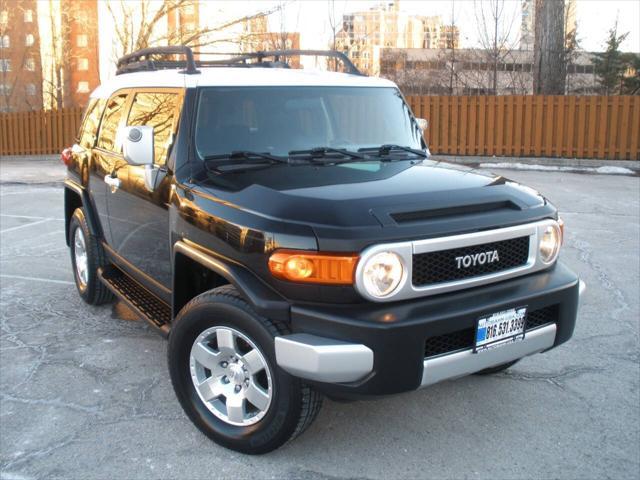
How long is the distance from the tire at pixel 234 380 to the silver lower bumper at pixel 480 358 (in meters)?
0.57

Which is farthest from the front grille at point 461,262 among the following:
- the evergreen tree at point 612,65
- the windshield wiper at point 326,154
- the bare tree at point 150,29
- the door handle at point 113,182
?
the evergreen tree at point 612,65

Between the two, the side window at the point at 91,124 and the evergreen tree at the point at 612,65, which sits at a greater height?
the evergreen tree at the point at 612,65

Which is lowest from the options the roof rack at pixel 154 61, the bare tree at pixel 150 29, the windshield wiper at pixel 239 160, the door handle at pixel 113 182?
the door handle at pixel 113 182

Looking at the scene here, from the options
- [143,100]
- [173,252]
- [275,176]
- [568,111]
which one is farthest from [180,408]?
[568,111]

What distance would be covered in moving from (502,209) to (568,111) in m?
15.0

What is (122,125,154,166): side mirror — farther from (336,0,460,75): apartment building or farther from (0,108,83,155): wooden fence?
(0,108,83,155): wooden fence

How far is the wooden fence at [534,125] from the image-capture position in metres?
16.9

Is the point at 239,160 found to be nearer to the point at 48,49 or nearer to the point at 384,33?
the point at 384,33

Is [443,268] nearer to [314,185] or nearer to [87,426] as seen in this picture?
[314,185]

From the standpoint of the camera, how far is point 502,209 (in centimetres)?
351

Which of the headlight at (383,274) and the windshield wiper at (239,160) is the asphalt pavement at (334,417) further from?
the windshield wiper at (239,160)

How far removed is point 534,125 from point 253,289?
15782 millimetres

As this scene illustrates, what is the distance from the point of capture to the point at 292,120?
169 inches

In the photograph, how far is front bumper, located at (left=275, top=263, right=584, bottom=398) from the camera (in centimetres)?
292
